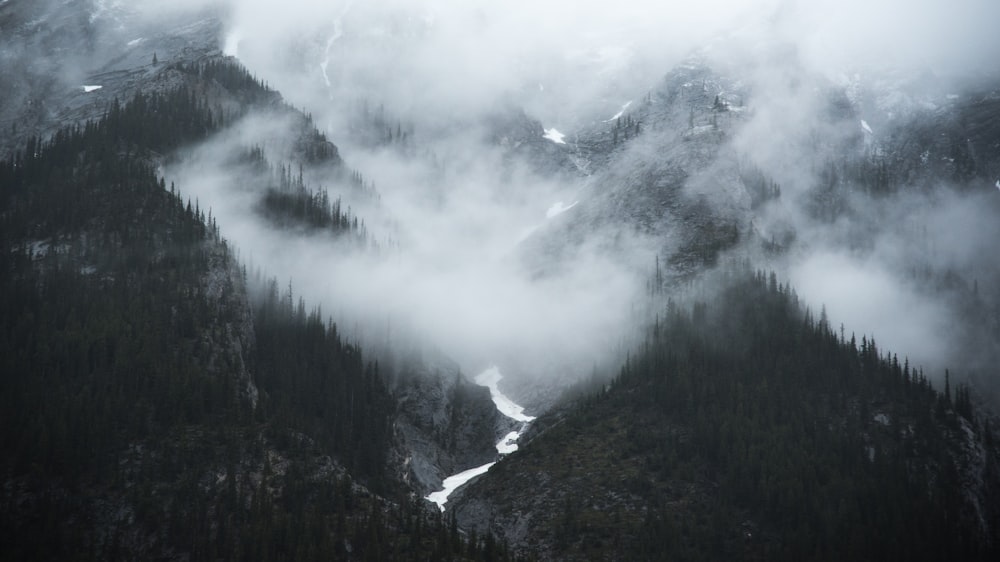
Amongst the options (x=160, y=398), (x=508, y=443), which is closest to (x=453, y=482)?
(x=508, y=443)

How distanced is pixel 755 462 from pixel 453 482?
59785mm

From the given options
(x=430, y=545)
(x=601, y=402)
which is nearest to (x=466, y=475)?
(x=601, y=402)

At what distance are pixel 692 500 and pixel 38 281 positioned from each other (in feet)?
377

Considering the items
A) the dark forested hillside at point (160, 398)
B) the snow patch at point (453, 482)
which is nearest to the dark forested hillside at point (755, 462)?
the snow patch at point (453, 482)

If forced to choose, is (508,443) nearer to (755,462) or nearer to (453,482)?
(453,482)

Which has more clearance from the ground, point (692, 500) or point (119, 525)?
point (692, 500)

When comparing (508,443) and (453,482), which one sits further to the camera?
(508,443)

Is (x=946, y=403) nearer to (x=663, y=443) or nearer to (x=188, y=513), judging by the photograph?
(x=663, y=443)

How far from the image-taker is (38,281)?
511 feet

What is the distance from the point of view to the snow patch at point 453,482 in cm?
17250

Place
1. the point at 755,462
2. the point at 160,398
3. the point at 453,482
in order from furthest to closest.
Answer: the point at 453,482 < the point at 755,462 < the point at 160,398

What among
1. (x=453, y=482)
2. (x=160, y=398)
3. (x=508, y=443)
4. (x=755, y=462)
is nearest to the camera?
(x=160, y=398)

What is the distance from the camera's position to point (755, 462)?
15488cm

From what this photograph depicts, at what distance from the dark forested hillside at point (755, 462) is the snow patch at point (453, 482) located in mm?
6867
